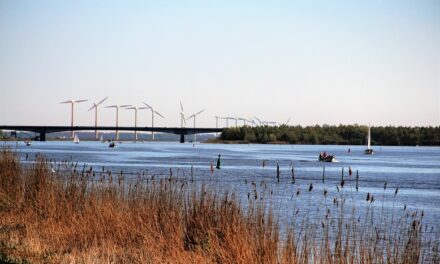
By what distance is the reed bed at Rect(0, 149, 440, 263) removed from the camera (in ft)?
48.5

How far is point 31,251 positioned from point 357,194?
113ft

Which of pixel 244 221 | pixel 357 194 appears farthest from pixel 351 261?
pixel 357 194

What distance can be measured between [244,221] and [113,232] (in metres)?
4.35

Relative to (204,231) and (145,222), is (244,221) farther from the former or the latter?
(145,222)

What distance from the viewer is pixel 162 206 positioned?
19.2 meters

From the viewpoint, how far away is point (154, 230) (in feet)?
60.6

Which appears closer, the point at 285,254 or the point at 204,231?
the point at 285,254

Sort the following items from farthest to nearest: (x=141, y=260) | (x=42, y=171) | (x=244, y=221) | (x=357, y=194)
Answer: (x=357, y=194)
(x=42, y=171)
(x=244, y=221)
(x=141, y=260)

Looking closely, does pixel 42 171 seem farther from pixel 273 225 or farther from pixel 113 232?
pixel 273 225

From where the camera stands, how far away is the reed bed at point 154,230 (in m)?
14.8

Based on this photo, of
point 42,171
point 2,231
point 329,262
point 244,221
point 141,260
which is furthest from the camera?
point 42,171

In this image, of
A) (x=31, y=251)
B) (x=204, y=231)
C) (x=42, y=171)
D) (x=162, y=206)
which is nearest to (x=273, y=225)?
→ (x=204, y=231)

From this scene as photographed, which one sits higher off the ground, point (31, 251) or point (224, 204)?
point (224, 204)

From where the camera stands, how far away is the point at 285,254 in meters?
14.1
